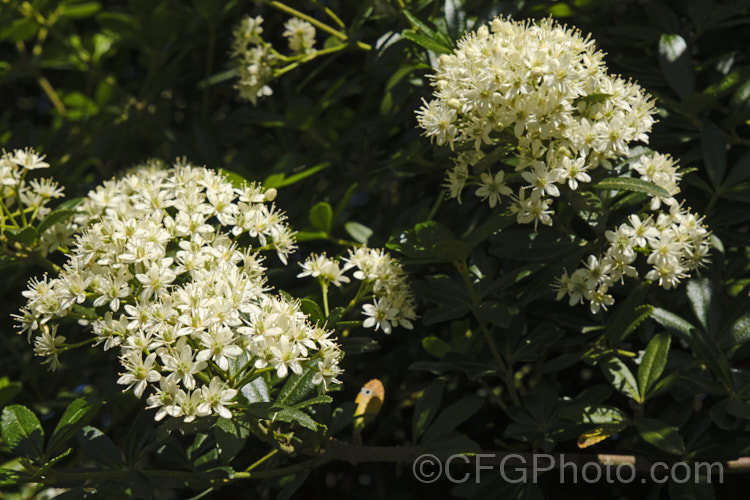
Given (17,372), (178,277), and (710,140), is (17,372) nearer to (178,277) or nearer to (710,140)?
(178,277)

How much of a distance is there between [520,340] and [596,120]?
27.3 inches

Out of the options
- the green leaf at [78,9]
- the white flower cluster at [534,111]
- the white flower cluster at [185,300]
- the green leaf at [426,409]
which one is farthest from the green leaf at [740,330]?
the green leaf at [78,9]

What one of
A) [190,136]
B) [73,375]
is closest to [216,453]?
[73,375]

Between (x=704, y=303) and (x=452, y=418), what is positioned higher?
(x=704, y=303)

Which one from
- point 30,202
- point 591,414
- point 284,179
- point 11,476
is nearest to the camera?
point 11,476

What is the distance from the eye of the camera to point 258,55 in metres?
2.68

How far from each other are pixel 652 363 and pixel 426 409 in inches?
24.7

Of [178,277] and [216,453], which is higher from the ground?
[178,277]

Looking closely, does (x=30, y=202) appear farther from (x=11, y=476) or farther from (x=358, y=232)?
(x=358, y=232)

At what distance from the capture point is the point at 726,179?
7.37 feet

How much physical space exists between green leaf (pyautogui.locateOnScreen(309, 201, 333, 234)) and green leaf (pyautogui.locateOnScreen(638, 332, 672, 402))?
101cm

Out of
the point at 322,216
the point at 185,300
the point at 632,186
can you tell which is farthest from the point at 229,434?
the point at 632,186

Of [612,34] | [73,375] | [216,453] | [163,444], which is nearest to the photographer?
[163,444]

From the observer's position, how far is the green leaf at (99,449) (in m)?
1.99
